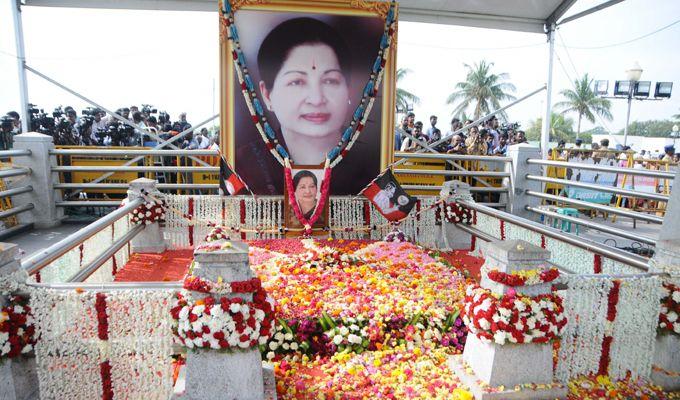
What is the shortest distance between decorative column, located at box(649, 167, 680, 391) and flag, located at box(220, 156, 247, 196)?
5725 millimetres

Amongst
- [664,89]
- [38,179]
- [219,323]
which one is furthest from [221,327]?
[664,89]

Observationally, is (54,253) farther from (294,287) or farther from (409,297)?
(409,297)

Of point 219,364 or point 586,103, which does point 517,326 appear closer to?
point 219,364

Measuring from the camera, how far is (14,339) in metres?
3.19

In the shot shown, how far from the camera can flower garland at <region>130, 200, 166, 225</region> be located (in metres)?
7.17

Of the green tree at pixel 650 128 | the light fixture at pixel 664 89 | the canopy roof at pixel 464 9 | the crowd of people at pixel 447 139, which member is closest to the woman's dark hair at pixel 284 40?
the canopy roof at pixel 464 9

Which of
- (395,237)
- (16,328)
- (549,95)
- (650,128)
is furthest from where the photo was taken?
(650,128)

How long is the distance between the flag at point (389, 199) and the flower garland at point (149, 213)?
10.7 feet

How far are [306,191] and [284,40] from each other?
98.8 inches

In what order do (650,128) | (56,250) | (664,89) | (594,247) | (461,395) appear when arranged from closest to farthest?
(461,395) < (56,250) < (594,247) < (664,89) < (650,128)

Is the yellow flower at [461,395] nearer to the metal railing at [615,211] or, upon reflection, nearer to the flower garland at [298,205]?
the flower garland at [298,205]

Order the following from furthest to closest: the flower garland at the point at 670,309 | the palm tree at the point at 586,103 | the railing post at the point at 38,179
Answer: the palm tree at the point at 586,103, the railing post at the point at 38,179, the flower garland at the point at 670,309

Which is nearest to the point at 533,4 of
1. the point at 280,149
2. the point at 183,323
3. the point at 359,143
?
the point at 359,143

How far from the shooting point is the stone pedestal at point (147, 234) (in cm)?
726
